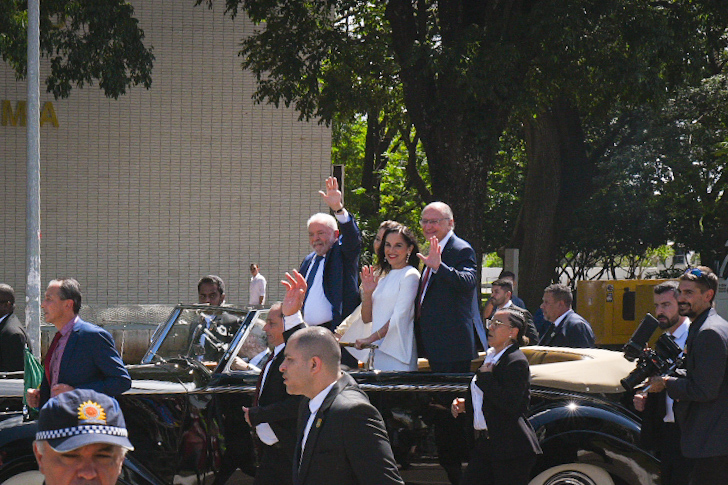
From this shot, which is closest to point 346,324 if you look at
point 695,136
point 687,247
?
point 695,136

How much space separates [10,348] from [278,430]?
3.26 m

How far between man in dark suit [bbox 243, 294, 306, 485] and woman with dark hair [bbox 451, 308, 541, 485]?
1.06m

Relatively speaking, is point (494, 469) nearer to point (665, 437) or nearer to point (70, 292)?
point (665, 437)

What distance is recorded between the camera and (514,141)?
92.2ft

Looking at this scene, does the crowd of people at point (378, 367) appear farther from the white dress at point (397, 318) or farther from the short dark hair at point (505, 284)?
the short dark hair at point (505, 284)

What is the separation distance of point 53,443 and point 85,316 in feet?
51.8

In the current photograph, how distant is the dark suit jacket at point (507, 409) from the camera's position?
17.7ft

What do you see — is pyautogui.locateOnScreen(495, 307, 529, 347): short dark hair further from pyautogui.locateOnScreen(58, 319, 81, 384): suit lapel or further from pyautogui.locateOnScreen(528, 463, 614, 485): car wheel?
pyautogui.locateOnScreen(58, 319, 81, 384): suit lapel

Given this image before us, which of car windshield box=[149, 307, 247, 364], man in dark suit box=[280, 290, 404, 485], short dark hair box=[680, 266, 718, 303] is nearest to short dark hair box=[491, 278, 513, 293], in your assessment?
car windshield box=[149, 307, 247, 364]

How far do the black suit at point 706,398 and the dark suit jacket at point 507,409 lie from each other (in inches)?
35.1

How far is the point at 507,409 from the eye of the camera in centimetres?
539

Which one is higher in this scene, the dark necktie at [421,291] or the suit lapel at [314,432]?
the dark necktie at [421,291]

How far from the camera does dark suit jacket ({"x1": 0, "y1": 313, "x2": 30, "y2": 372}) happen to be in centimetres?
769

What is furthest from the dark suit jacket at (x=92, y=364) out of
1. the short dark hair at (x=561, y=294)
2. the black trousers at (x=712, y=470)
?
the short dark hair at (x=561, y=294)
